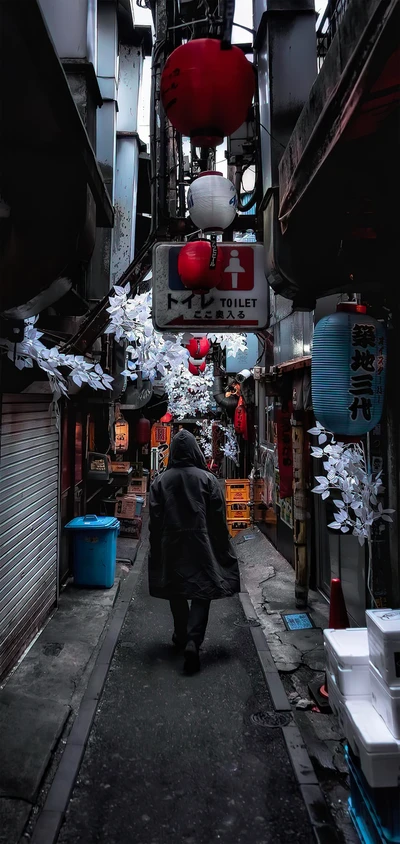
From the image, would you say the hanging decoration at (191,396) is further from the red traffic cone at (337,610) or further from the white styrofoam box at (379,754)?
the white styrofoam box at (379,754)

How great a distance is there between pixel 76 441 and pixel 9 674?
6.39 metres

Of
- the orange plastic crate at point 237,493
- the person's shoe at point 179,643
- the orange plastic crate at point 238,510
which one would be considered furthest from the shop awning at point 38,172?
the orange plastic crate at point 238,510

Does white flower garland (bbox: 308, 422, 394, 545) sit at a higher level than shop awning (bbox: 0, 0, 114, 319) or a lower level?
lower

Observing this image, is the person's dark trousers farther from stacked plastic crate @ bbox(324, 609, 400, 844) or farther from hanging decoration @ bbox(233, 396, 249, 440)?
hanging decoration @ bbox(233, 396, 249, 440)

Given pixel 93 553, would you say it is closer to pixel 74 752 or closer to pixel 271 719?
pixel 74 752

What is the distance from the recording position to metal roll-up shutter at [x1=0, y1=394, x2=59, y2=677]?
6.89 metres

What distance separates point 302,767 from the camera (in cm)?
519

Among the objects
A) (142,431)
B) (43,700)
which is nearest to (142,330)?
(43,700)

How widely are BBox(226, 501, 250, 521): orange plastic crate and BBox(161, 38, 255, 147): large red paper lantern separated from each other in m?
13.5

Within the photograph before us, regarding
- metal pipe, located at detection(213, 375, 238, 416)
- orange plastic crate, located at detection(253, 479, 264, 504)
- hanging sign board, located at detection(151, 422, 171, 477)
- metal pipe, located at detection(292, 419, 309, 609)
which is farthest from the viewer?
hanging sign board, located at detection(151, 422, 171, 477)

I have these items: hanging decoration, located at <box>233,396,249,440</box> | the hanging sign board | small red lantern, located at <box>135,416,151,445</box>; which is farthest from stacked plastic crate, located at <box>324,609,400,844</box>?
the hanging sign board

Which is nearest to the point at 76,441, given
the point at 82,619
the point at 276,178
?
the point at 82,619

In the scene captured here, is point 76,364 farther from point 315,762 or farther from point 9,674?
point 315,762

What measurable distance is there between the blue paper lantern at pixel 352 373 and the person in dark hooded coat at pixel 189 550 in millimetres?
3836
